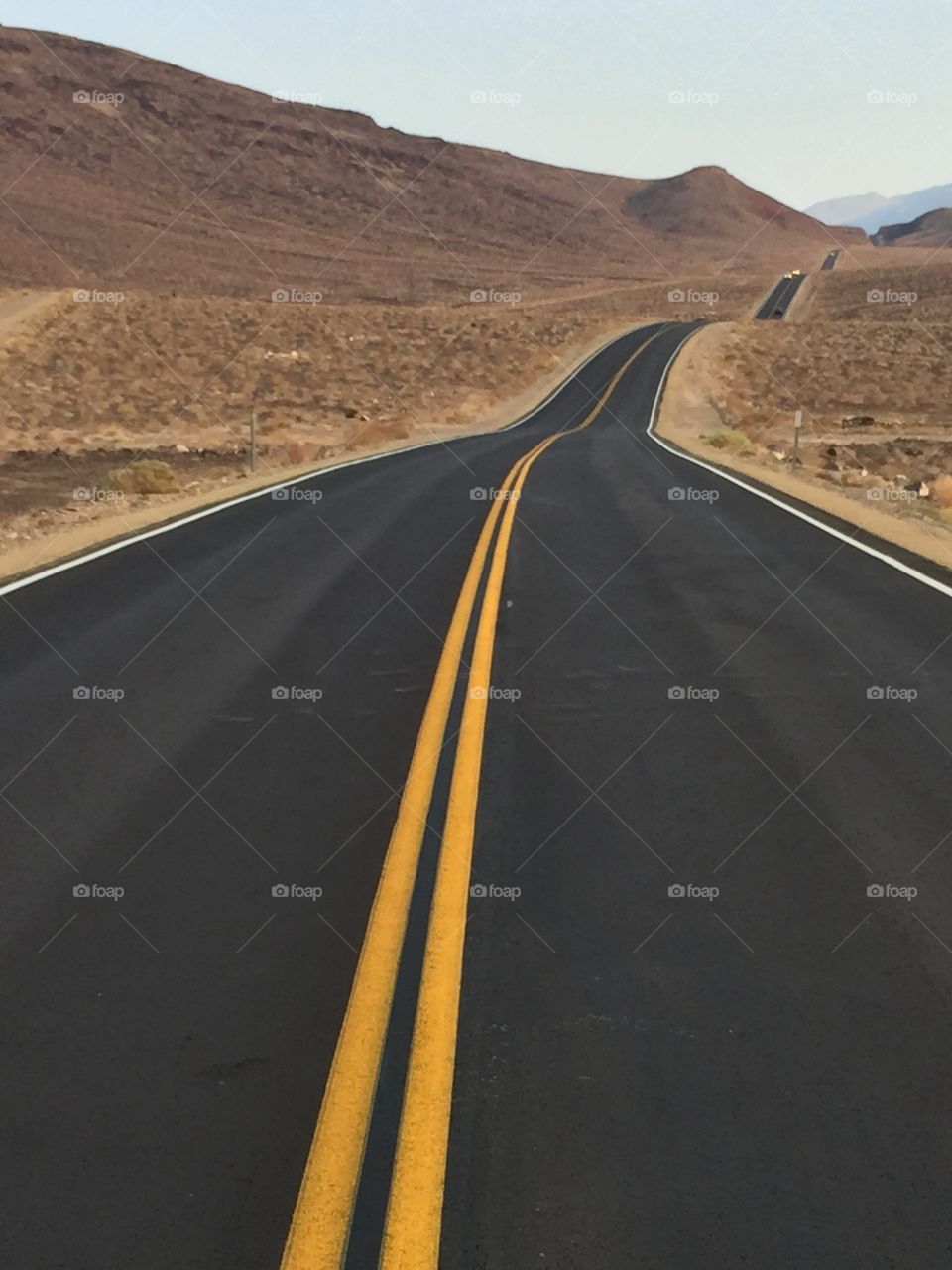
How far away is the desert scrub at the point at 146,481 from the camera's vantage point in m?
23.2

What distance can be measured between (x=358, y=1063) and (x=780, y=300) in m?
114

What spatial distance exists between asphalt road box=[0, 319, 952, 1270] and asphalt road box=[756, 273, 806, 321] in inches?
3694

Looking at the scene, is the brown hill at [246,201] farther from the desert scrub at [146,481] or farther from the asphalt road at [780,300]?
the desert scrub at [146,481]

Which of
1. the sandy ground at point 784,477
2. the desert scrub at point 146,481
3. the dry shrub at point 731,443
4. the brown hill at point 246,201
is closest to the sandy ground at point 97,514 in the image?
the desert scrub at point 146,481

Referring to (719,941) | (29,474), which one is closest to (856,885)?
(719,941)

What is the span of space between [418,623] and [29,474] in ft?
74.5

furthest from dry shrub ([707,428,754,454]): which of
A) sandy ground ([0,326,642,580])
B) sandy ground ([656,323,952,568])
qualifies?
sandy ground ([0,326,642,580])

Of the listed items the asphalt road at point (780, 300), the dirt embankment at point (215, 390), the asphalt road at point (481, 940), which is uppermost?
the asphalt road at point (481, 940)

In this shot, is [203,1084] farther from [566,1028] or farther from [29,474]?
[29,474]

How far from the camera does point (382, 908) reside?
5066mm

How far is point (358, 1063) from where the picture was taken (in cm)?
→ 396

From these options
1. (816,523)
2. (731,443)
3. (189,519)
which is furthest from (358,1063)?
(731,443)

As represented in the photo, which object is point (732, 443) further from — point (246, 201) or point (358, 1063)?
point (246, 201)

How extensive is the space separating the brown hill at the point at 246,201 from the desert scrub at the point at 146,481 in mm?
81710
